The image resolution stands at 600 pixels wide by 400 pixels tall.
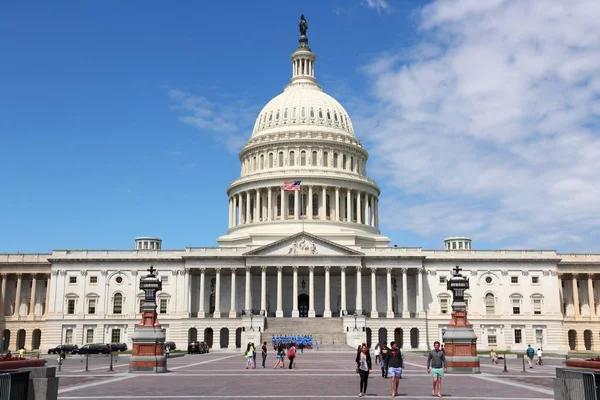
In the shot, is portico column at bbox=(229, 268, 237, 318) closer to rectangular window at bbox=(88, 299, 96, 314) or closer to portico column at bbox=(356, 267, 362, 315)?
portico column at bbox=(356, 267, 362, 315)

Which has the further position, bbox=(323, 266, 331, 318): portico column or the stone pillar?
the stone pillar

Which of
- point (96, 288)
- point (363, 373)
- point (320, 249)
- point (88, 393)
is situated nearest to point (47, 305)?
point (96, 288)

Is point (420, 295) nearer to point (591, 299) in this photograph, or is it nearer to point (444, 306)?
point (444, 306)

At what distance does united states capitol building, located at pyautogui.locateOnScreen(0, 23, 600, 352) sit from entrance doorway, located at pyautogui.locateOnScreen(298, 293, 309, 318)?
17 cm

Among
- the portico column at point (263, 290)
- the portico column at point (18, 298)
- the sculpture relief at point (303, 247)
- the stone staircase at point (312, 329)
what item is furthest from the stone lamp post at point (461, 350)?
the portico column at point (18, 298)

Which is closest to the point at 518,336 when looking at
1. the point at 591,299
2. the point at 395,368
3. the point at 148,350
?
the point at 591,299

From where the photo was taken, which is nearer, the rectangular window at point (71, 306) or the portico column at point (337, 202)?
the rectangular window at point (71, 306)

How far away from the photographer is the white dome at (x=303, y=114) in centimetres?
12419

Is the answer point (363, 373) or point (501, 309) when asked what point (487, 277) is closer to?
point (501, 309)

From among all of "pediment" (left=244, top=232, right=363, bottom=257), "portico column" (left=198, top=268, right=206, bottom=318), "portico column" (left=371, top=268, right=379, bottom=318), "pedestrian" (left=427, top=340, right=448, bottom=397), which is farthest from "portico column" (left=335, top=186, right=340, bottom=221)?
"pedestrian" (left=427, top=340, right=448, bottom=397)

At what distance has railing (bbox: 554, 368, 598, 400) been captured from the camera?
1590cm

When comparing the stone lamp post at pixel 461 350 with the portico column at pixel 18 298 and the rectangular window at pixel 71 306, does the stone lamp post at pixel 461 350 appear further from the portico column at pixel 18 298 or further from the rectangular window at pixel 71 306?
the portico column at pixel 18 298

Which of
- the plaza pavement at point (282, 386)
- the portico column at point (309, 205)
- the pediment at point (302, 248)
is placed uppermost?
the portico column at point (309, 205)

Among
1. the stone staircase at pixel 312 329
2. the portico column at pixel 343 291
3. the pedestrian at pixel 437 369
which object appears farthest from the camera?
the portico column at pixel 343 291
